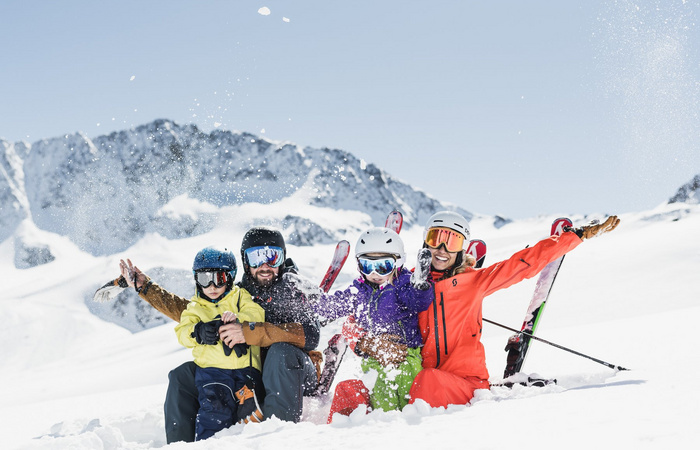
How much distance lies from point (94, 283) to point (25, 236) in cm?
6282

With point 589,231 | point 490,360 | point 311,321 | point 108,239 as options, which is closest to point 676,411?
point 589,231

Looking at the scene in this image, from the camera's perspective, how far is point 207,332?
12.4ft

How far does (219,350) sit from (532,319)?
3172mm

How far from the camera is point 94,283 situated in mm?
125188

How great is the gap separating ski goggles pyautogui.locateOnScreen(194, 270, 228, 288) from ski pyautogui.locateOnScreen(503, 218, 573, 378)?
8.59 ft

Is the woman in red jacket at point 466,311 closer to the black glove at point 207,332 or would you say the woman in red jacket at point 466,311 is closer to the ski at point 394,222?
the black glove at point 207,332

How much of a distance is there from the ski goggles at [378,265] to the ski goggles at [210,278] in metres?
Answer: 1.09

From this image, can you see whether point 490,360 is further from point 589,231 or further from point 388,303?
point 388,303

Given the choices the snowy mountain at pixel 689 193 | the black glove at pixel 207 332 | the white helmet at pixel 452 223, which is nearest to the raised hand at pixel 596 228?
the white helmet at pixel 452 223

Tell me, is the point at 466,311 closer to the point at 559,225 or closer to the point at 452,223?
the point at 452,223

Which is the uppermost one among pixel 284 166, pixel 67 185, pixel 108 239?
pixel 284 166

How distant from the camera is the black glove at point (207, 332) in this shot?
3787 millimetres

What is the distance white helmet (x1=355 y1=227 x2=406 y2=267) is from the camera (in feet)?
13.8

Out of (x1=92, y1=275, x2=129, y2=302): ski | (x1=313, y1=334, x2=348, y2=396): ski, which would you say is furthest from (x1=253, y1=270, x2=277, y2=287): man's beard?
(x1=92, y1=275, x2=129, y2=302): ski
